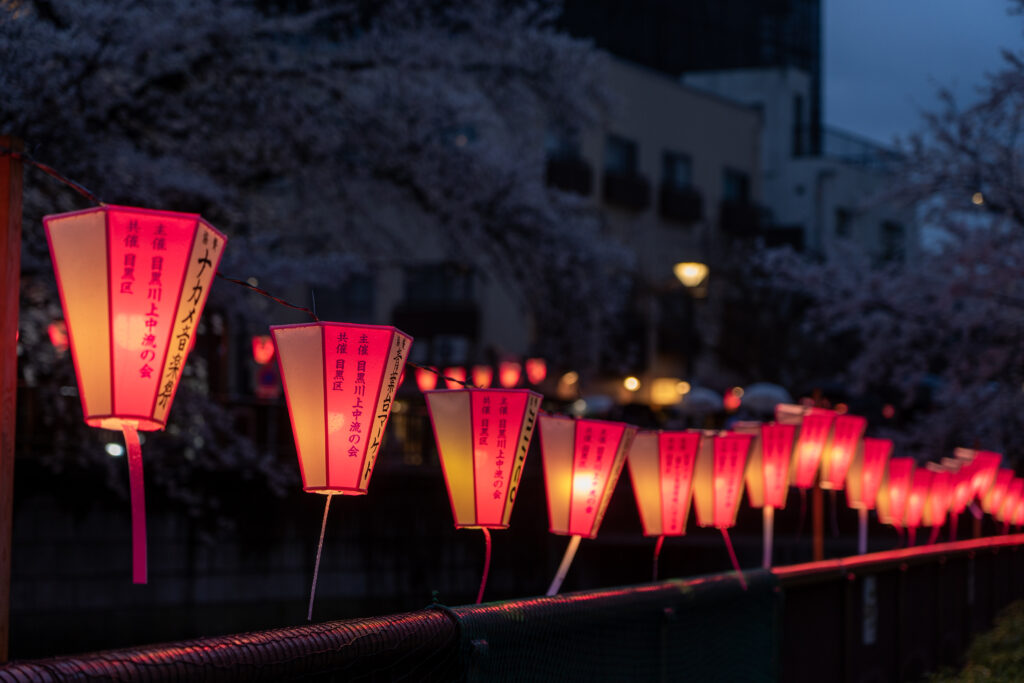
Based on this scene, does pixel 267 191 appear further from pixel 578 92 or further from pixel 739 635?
pixel 739 635

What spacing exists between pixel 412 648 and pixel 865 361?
20611mm

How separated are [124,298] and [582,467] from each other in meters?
4.59

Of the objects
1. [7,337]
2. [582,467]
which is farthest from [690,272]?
[7,337]

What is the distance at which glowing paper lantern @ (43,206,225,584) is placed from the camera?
559 centimetres

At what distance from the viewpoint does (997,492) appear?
67.7ft

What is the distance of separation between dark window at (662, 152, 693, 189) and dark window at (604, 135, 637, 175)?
1.81 metres

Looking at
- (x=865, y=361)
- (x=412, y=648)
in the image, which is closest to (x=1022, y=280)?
(x=865, y=361)

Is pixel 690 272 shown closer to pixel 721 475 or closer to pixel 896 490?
pixel 896 490

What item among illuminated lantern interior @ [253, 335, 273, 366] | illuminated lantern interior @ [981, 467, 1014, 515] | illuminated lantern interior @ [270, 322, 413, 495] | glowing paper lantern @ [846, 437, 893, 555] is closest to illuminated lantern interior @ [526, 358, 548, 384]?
illuminated lantern interior @ [253, 335, 273, 366]

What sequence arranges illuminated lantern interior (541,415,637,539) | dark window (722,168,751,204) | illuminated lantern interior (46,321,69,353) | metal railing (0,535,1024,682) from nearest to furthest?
1. metal railing (0,535,1024,682)
2. illuminated lantern interior (541,415,637,539)
3. illuminated lantern interior (46,321,69,353)
4. dark window (722,168,751,204)

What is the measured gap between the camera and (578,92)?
21.4 metres

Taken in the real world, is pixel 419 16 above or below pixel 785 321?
above

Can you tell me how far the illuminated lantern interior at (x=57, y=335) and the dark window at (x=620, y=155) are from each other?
27302mm

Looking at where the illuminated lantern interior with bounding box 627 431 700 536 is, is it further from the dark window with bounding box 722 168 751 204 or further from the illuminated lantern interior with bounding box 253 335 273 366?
the dark window with bounding box 722 168 751 204
